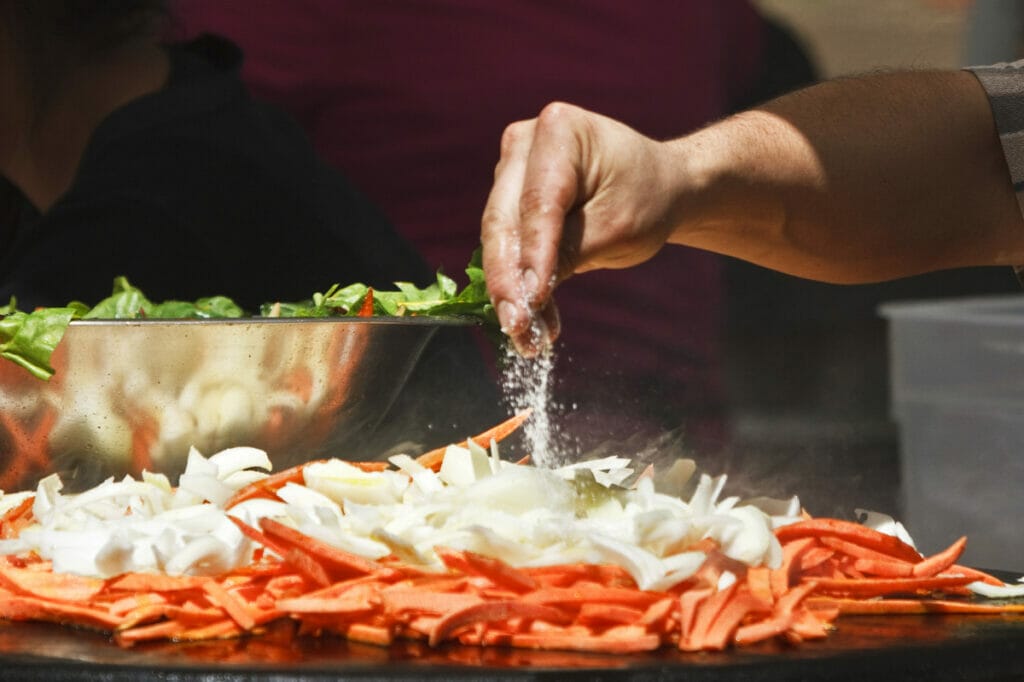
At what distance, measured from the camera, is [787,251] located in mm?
1887

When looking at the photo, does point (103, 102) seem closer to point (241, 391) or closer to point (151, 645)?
point (241, 391)

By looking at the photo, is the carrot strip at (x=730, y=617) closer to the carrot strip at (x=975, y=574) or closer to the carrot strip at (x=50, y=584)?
the carrot strip at (x=975, y=574)

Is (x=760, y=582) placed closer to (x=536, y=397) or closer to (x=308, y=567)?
(x=308, y=567)

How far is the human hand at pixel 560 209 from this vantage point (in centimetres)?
118

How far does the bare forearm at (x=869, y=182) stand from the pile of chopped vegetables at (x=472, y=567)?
606 millimetres

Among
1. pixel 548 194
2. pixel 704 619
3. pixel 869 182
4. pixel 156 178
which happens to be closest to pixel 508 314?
pixel 548 194

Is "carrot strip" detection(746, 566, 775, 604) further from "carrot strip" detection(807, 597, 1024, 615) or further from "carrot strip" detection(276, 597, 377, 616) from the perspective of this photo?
"carrot strip" detection(276, 597, 377, 616)

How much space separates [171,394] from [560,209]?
0.58m

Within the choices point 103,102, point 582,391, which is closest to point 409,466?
point 582,391

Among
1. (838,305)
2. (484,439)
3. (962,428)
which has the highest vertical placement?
(484,439)

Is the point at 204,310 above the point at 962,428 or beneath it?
above

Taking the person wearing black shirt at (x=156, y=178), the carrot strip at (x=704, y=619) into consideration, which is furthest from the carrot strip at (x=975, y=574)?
the person wearing black shirt at (x=156, y=178)

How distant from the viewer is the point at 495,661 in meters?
0.89

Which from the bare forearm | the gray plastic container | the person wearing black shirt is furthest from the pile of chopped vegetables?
the person wearing black shirt
